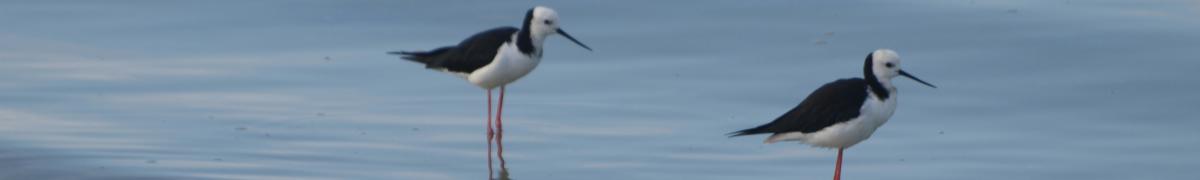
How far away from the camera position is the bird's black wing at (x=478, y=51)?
1137 cm

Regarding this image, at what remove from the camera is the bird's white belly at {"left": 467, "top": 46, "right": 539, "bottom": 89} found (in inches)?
444

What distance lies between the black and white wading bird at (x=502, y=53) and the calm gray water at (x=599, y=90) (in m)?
0.26

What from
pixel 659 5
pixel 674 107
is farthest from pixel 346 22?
pixel 674 107

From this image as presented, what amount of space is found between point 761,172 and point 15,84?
192 inches

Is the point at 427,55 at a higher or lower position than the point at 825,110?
higher

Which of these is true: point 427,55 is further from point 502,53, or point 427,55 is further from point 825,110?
point 825,110

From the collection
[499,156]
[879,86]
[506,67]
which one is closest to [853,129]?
[879,86]

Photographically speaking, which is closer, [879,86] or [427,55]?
[879,86]

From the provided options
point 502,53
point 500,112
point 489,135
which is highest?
point 502,53

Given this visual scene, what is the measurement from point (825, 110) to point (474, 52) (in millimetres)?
2752

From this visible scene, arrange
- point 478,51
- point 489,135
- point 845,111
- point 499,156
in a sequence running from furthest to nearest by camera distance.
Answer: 1. point 478,51
2. point 489,135
3. point 499,156
4. point 845,111

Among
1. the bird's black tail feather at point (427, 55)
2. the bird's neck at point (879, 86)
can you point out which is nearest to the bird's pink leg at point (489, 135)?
the bird's black tail feather at point (427, 55)

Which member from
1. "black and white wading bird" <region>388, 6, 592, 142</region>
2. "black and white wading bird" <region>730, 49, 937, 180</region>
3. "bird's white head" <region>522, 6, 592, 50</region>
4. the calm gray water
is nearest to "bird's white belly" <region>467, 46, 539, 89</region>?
"black and white wading bird" <region>388, 6, 592, 142</region>

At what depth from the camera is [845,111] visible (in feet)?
30.1
